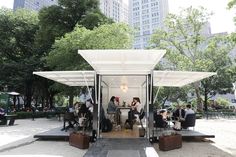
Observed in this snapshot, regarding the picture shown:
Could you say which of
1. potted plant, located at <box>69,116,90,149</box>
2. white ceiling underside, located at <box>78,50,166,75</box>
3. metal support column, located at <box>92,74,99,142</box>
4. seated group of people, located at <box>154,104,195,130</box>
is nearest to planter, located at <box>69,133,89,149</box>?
potted plant, located at <box>69,116,90,149</box>

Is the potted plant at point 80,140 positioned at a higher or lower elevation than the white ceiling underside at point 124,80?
lower

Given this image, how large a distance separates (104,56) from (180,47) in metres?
24.9

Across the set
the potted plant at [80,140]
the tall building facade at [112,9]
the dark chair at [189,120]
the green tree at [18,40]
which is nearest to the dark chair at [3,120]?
the potted plant at [80,140]

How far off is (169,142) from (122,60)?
10.2 ft

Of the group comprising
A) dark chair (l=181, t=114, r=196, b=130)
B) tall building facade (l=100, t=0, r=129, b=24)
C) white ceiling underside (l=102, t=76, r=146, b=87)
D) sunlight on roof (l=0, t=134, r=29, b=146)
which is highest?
tall building facade (l=100, t=0, r=129, b=24)

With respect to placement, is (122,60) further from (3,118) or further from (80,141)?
(3,118)

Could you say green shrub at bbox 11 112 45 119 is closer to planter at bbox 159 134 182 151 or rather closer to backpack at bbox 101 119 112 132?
backpack at bbox 101 119 112 132

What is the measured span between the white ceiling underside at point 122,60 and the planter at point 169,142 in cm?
242

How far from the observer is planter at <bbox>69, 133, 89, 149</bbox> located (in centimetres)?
995

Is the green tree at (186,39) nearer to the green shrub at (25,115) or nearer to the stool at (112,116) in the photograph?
the green shrub at (25,115)

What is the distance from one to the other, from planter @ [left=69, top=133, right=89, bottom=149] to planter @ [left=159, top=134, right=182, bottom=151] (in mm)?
2490

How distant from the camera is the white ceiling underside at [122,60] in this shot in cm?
836

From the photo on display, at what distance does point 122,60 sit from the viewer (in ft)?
30.2

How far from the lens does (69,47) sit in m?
21.8
